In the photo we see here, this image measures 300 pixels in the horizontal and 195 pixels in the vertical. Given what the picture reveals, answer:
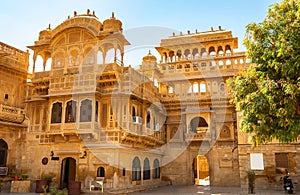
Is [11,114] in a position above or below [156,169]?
above

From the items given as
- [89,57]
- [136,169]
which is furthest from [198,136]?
[89,57]

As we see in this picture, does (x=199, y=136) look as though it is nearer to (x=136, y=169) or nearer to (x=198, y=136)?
(x=198, y=136)

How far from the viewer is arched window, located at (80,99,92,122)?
17.7 meters

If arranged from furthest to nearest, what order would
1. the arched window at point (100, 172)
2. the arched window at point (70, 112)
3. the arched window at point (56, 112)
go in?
the arched window at point (56, 112) → the arched window at point (70, 112) → the arched window at point (100, 172)

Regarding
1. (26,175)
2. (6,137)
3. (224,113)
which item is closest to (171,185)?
(224,113)

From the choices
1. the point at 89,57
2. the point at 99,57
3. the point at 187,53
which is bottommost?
the point at 99,57

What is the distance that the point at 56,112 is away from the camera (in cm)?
1866

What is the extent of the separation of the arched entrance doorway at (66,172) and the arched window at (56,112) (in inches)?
104

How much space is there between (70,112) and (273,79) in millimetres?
12451

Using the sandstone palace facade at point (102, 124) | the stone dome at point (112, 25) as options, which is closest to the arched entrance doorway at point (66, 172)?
the sandstone palace facade at point (102, 124)

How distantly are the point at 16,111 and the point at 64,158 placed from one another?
15.6 feet

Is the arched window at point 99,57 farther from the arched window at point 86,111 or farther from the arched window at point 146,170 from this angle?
the arched window at point 146,170

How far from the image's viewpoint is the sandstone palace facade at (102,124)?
693 inches

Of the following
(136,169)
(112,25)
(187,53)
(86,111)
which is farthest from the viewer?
(187,53)
